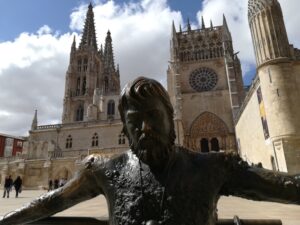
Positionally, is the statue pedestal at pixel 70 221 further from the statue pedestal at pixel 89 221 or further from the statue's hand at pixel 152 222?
the statue's hand at pixel 152 222

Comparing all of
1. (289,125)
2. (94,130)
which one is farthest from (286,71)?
(94,130)

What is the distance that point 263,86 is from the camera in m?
13.1

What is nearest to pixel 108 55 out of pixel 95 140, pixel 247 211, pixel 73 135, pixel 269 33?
pixel 73 135

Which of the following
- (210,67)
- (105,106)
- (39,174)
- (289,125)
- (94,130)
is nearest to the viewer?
(289,125)

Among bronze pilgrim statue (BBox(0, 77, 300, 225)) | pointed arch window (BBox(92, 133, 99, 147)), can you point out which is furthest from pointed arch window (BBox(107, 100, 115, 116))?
bronze pilgrim statue (BBox(0, 77, 300, 225))

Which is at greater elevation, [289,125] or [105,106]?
[105,106]

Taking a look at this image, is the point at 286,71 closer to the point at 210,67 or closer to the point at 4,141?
the point at 210,67

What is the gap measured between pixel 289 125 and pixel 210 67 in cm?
2452

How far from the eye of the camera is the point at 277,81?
1245 centimetres

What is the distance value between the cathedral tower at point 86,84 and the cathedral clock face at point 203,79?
13.5m

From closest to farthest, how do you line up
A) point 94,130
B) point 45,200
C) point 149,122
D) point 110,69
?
point 149,122, point 45,200, point 94,130, point 110,69

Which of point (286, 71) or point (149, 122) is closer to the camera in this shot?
point (149, 122)

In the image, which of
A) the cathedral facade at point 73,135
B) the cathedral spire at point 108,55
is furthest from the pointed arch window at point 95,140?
the cathedral spire at point 108,55

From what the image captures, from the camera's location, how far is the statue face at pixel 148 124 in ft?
2.64
